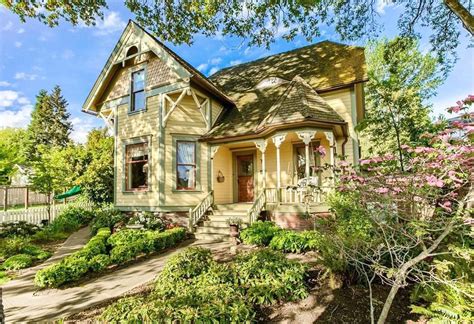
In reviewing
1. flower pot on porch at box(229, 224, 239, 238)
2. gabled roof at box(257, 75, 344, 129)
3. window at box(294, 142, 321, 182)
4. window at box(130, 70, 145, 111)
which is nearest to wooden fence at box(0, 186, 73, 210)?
window at box(130, 70, 145, 111)

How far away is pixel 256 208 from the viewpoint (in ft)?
31.6

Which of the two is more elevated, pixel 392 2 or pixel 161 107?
pixel 392 2

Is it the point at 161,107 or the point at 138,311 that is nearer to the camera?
the point at 138,311

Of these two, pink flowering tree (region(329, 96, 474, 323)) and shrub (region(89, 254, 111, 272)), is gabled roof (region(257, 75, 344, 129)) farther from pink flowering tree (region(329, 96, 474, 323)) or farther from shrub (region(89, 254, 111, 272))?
shrub (region(89, 254, 111, 272))

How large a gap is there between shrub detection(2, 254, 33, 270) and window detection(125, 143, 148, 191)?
4.69m

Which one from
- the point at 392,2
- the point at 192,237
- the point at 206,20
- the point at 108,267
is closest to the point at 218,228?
the point at 192,237

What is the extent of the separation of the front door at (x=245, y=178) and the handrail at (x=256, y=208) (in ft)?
8.01

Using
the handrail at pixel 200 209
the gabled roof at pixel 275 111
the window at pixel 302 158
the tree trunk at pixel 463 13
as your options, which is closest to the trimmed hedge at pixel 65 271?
the handrail at pixel 200 209

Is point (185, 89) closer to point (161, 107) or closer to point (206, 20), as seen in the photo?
point (161, 107)

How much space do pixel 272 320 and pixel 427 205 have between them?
2.76 m

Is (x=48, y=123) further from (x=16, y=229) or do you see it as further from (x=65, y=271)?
(x=65, y=271)

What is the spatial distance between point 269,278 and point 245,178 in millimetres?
8313

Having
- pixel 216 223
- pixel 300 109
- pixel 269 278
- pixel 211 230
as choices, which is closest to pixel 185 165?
pixel 216 223

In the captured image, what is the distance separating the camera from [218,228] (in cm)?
946
